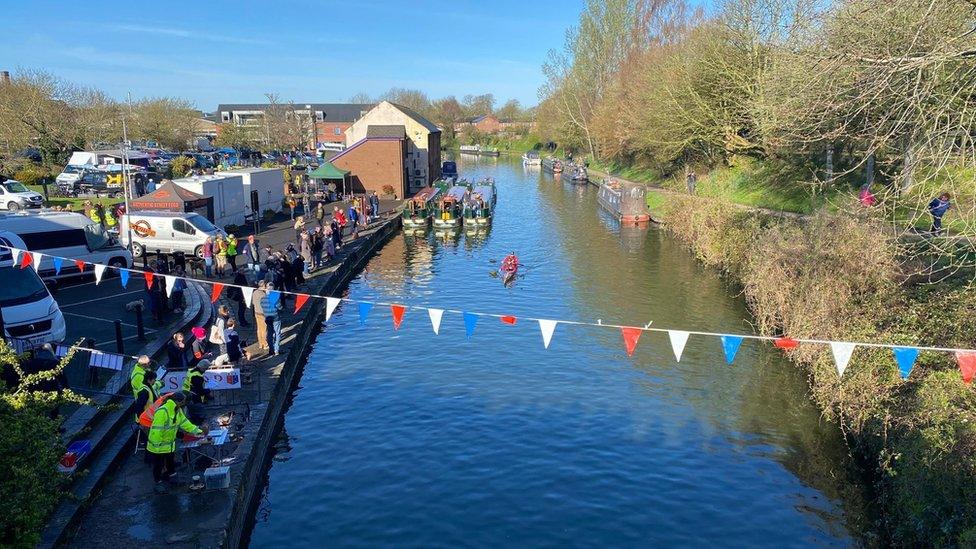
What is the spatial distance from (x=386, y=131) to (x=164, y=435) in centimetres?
4639

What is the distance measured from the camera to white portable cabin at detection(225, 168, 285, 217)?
34.6m

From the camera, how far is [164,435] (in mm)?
9750

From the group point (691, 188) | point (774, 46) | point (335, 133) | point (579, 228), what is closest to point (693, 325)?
point (774, 46)

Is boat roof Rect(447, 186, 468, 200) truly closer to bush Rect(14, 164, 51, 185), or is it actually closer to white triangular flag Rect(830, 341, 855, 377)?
bush Rect(14, 164, 51, 185)

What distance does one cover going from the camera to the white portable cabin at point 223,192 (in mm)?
28531

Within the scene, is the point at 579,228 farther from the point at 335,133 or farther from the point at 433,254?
the point at 335,133

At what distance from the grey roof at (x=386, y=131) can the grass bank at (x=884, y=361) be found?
35.5 meters

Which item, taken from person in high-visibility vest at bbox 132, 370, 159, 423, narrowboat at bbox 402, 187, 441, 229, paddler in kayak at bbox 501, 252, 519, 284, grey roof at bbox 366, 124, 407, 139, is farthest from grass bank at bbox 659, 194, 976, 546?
grey roof at bbox 366, 124, 407, 139

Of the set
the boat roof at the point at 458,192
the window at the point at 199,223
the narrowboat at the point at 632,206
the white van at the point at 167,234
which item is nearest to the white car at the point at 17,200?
the white van at the point at 167,234

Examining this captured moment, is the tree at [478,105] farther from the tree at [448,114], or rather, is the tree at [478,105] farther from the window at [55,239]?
the window at [55,239]

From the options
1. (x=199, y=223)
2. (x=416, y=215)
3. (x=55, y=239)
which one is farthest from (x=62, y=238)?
(x=416, y=215)

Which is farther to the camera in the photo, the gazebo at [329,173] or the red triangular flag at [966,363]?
the gazebo at [329,173]

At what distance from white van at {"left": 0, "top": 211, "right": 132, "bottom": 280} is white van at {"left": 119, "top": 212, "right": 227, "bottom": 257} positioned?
309cm

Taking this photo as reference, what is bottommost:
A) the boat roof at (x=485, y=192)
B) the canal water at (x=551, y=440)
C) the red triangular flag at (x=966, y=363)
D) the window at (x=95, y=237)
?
the canal water at (x=551, y=440)
